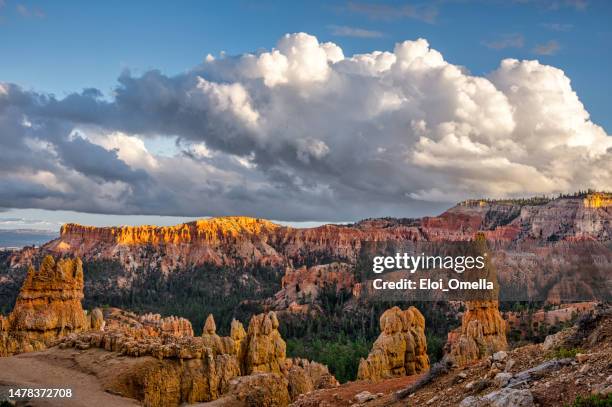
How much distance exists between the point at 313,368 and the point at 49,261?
22374mm

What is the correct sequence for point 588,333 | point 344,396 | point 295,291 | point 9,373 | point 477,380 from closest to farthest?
point 477,380
point 588,333
point 344,396
point 9,373
point 295,291

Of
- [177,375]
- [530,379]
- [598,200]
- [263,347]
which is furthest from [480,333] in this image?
[598,200]

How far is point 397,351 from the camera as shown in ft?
128

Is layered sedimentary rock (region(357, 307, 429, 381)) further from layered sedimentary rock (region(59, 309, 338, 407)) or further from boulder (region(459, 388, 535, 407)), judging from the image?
boulder (region(459, 388, 535, 407))

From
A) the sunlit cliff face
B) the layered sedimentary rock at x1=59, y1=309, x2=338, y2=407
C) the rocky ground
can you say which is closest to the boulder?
the rocky ground

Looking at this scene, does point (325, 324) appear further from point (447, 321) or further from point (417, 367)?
point (417, 367)

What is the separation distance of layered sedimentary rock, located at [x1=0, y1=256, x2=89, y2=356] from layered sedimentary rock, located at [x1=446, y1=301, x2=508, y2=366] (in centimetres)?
2793

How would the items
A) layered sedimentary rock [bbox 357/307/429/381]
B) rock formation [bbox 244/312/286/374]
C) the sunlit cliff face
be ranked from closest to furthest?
1. layered sedimentary rock [bbox 357/307/429/381]
2. rock formation [bbox 244/312/286/374]
3. the sunlit cliff face

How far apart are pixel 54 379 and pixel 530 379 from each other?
65.8 ft

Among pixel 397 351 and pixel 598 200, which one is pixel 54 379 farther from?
pixel 598 200

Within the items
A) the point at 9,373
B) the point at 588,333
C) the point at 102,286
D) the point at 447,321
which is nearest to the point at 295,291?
the point at 447,321

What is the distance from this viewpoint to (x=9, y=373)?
24391 millimetres

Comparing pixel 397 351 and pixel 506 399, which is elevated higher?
pixel 506 399

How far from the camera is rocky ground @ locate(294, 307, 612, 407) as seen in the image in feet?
35.4
